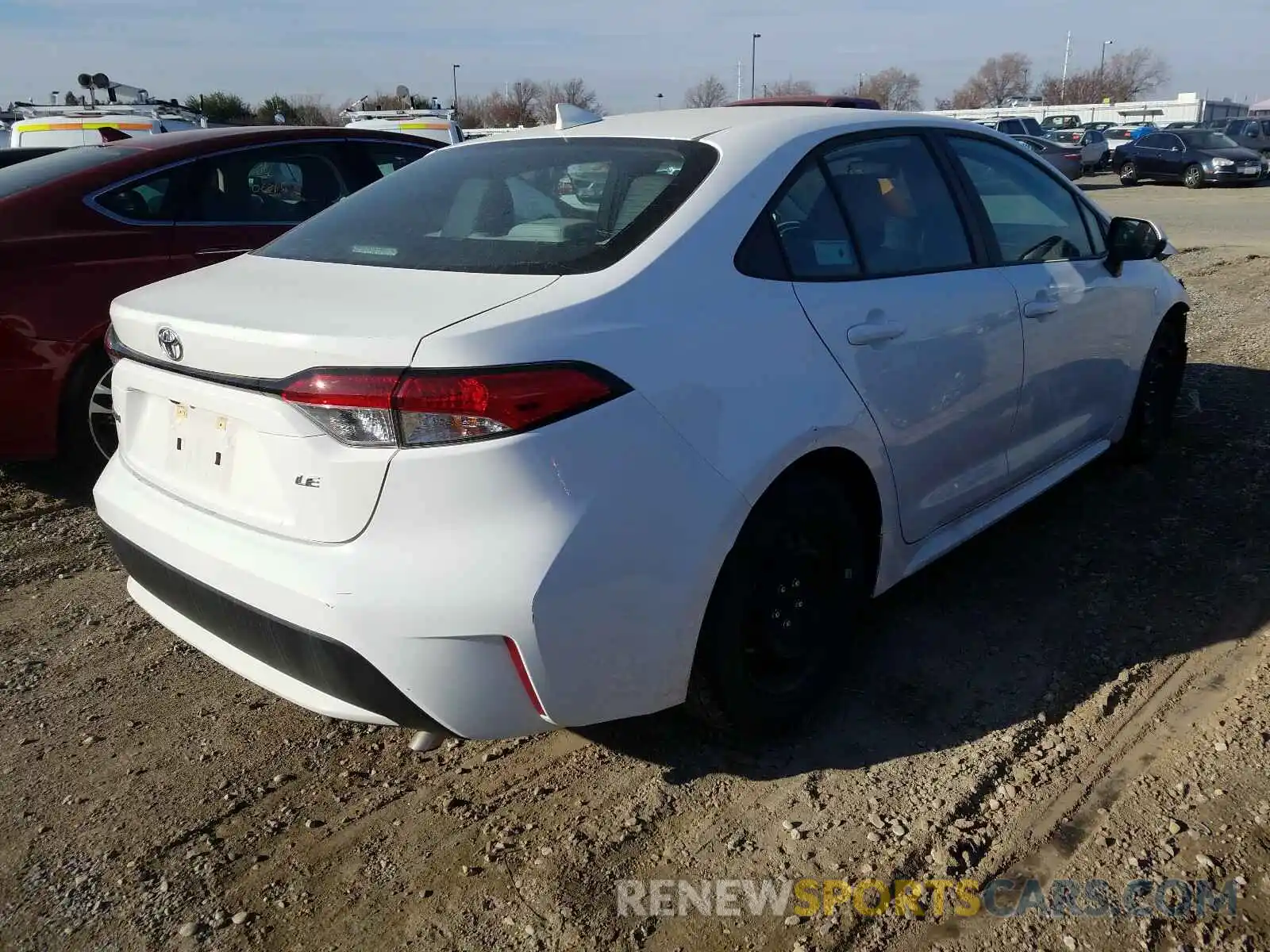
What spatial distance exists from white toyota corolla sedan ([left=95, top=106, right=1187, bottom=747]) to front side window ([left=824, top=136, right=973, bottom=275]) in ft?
0.05

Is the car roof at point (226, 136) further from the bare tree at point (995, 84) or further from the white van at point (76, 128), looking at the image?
the bare tree at point (995, 84)

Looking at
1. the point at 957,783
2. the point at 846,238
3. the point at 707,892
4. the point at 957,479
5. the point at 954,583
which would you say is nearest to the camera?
the point at 707,892

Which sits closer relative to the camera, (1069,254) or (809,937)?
(809,937)

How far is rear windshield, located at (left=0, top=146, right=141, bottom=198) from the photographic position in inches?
Answer: 185

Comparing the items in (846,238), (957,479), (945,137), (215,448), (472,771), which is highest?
(945,137)

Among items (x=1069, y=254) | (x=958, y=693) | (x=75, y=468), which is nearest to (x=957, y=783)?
(x=958, y=693)

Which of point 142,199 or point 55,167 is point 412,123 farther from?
A: point 142,199

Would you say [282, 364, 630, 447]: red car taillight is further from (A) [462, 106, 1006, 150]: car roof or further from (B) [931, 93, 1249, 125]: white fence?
(B) [931, 93, 1249, 125]: white fence

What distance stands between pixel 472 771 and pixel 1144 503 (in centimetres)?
321

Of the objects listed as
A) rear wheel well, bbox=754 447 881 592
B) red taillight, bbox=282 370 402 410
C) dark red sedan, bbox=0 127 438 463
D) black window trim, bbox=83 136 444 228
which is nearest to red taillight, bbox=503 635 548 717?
red taillight, bbox=282 370 402 410

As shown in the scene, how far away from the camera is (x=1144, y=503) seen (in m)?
4.50

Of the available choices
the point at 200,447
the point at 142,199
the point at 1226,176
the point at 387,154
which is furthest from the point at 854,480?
the point at 1226,176

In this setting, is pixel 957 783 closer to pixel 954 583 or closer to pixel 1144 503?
pixel 954 583

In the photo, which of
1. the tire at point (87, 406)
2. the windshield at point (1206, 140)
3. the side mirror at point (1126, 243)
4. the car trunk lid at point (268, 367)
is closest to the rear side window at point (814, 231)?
the car trunk lid at point (268, 367)
